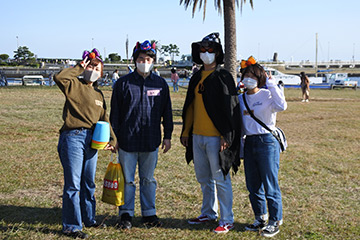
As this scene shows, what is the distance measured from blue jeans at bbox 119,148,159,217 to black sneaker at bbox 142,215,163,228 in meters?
0.07

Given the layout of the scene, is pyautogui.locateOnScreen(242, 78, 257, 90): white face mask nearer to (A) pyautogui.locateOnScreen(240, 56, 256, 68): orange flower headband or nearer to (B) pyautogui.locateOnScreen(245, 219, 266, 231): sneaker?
(A) pyautogui.locateOnScreen(240, 56, 256, 68): orange flower headband

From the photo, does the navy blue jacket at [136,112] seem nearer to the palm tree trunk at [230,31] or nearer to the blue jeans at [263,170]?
the blue jeans at [263,170]

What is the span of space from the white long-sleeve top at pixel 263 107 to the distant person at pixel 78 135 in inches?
58.8

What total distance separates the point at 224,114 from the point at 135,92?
39.3 inches

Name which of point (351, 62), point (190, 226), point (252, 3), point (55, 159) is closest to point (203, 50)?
point (190, 226)

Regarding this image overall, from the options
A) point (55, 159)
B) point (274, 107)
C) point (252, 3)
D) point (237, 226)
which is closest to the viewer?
point (274, 107)

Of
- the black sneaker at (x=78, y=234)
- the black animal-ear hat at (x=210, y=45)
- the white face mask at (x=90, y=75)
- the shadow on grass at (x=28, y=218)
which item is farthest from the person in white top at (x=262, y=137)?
the shadow on grass at (x=28, y=218)

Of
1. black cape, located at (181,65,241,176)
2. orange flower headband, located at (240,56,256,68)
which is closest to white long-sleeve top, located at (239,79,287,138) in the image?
black cape, located at (181,65,241,176)

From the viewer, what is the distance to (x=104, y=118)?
4.34 m

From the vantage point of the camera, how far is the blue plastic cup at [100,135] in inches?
160

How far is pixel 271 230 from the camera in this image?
13.9ft

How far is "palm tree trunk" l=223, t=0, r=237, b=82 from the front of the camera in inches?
564

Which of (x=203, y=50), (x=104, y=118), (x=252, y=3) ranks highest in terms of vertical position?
(x=252, y=3)

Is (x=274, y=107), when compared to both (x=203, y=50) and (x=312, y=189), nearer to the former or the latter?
(x=203, y=50)
